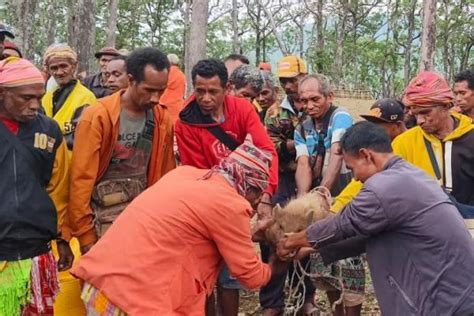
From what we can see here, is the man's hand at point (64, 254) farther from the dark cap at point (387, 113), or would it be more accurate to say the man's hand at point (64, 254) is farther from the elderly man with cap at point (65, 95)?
the dark cap at point (387, 113)

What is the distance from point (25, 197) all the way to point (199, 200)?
3.03 ft

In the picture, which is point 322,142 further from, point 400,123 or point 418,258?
point 418,258

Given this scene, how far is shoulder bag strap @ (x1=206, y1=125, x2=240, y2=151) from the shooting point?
12.7 ft

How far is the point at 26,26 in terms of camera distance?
11.8 m

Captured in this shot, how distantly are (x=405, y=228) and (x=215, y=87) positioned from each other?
1548mm

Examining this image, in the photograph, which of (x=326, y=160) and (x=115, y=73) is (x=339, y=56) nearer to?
(x=115, y=73)

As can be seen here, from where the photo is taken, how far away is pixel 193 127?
3.87 m

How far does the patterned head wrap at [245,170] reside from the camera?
2781 millimetres

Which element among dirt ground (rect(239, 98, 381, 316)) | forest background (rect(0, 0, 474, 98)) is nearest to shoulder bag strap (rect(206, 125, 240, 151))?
dirt ground (rect(239, 98, 381, 316))

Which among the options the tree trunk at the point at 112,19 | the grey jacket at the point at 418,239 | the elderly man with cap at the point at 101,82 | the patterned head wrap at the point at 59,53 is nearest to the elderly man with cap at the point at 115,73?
the elderly man with cap at the point at 101,82

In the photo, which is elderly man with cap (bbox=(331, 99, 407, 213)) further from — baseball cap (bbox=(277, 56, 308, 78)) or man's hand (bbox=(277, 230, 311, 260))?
man's hand (bbox=(277, 230, 311, 260))

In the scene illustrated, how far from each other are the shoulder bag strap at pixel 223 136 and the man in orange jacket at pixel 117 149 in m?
0.35

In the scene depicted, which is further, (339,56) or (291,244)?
(339,56)

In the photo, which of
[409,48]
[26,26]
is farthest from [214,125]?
[409,48]
